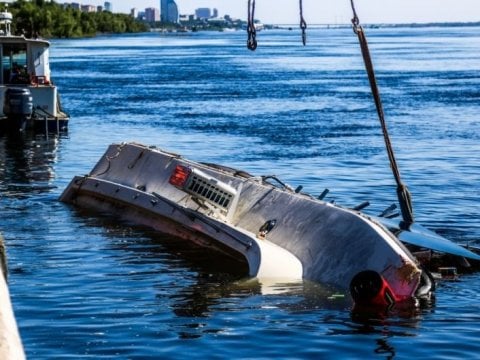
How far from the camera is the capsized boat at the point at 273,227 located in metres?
15.8

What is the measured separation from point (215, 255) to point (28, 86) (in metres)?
22.4

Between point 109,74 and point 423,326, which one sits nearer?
point 423,326

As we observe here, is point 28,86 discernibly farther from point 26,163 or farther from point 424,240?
point 424,240

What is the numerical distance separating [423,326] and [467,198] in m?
11.7

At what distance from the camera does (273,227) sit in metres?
18.5

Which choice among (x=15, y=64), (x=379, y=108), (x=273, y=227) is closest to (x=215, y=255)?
(x=273, y=227)

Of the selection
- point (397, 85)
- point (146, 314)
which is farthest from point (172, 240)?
point (397, 85)

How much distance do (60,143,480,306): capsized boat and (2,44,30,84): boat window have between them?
17.3 metres

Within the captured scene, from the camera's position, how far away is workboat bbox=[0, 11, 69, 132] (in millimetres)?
38969

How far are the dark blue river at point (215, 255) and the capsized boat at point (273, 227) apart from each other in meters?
0.36

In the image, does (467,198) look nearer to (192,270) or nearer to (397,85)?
(192,270)

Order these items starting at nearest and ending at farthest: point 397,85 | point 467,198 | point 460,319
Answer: point 460,319 < point 467,198 < point 397,85

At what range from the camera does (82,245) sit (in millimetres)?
20672

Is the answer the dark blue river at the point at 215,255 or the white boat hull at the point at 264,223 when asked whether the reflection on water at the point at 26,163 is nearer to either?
the dark blue river at the point at 215,255
